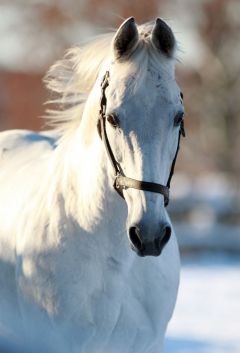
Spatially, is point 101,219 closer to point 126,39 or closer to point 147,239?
point 147,239

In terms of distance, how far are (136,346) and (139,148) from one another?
3.37 feet

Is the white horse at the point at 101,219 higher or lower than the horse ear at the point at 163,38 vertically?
lower

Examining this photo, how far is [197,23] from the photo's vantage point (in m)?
21.6

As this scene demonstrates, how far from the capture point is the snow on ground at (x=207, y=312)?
7.57 metres

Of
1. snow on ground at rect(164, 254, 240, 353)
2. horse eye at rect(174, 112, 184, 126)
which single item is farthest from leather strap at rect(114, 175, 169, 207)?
snow on ground at rect(164, 254, 240, 353)

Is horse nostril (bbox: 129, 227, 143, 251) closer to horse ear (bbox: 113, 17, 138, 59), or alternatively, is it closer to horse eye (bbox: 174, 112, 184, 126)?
horse eye (bbox: 174, 112, 184, 126)

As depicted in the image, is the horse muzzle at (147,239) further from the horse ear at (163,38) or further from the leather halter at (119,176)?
the horse ear at (163,38)

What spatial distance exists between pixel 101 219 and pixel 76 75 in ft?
2.52

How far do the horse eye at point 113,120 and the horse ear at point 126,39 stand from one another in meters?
0.28

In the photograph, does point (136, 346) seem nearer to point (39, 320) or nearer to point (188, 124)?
point (39, 320)

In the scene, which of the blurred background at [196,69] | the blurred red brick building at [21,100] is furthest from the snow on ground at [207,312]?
the blurred red brick building at [21,100]

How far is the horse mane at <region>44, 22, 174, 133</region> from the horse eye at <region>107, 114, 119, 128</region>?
352mm

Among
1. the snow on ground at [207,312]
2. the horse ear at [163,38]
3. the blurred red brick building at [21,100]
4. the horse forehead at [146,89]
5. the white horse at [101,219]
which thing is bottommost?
the blurred red brick building at [21,100]

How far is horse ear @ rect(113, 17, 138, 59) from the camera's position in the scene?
3.97 metres
